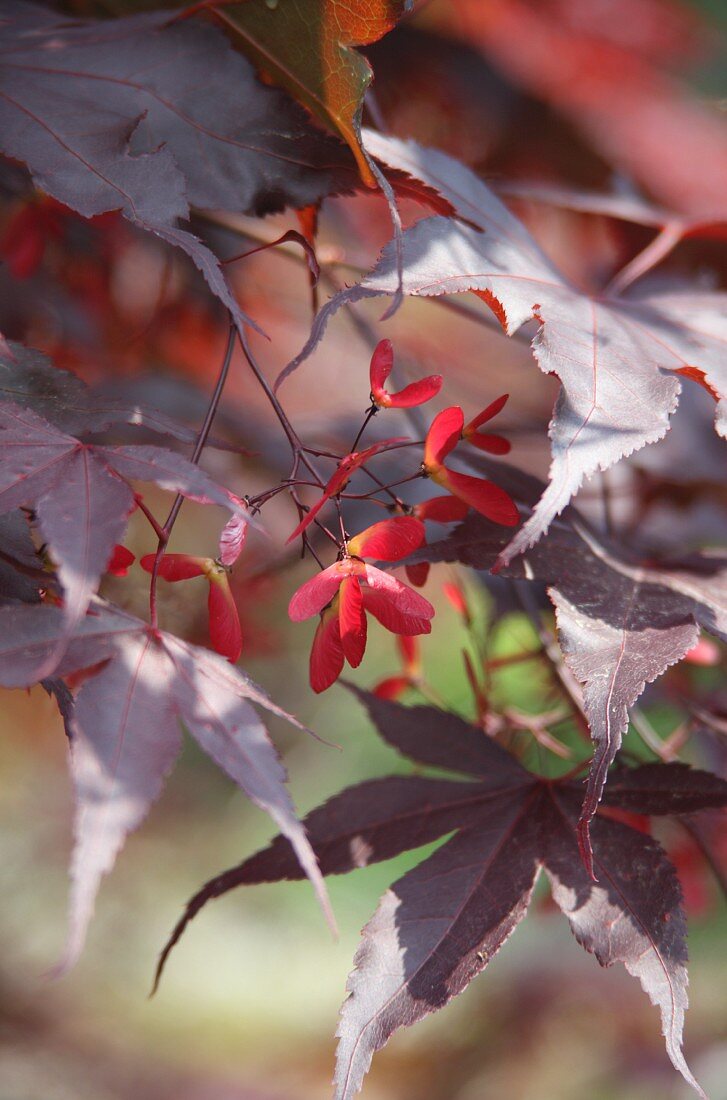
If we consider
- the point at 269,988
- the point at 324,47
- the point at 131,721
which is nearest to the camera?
the point at 131,721

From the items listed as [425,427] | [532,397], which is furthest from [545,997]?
[425,427]

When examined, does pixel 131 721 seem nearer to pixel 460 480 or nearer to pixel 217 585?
pixel 217 585

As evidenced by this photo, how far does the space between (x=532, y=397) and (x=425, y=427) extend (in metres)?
1.16

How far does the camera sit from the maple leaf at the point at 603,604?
0.36 metres

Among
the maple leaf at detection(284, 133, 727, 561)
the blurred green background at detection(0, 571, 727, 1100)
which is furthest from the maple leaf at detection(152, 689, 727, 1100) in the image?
the blurred green background at detection(0, 571, 727, 1100)

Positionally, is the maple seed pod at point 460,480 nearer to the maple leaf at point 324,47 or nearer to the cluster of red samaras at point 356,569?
the cluster of red samaras at point 356,569

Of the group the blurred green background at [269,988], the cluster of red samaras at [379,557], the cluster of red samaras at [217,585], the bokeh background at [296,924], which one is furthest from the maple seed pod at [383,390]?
the blurred green background at [269,988]

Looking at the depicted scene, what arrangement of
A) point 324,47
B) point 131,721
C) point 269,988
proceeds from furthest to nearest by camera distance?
1. point 269,988
2. point 324,47
3. point 131,721

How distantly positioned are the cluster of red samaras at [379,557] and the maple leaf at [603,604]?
1.0 inches

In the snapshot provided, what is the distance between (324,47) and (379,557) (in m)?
0.27

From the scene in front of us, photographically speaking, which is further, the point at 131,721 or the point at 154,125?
the point at 154,125

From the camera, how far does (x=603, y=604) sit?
1.47ft

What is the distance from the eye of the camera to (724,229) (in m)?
0.78

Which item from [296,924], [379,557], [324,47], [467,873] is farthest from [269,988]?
[324,47]
